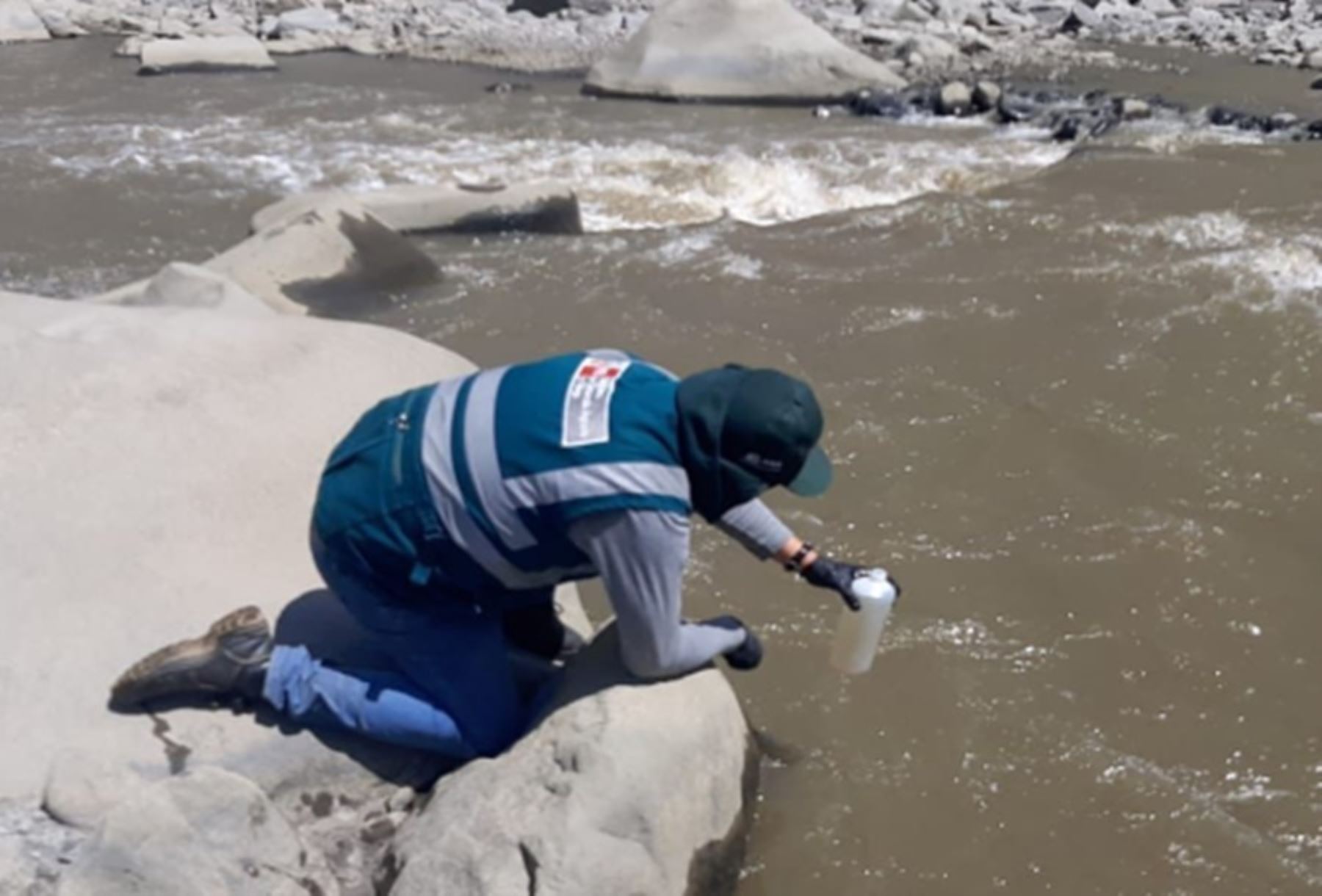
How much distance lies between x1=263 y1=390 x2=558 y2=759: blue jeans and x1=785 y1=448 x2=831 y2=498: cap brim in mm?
754

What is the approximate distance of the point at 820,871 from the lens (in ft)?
11.5

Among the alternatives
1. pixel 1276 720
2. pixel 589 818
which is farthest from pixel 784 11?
pixel 589 818

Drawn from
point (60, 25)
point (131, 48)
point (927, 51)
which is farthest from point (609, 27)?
point (60, 25)

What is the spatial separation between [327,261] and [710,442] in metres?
4.97

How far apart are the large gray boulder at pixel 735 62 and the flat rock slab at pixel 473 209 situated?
6.45 metres

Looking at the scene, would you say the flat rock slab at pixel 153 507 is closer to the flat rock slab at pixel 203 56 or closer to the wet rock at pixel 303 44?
the flat rock slab at pixel 203 56

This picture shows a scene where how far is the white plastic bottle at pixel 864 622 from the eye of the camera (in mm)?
3479

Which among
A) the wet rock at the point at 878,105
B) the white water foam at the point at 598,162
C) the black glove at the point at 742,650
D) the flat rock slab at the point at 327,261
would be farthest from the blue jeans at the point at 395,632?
the wet rock at the point at 878,105

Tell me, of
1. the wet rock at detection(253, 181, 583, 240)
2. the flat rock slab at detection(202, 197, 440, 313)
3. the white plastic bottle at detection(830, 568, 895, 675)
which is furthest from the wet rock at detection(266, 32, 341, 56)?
the white plastic bottle at detection(830, 568, 895, 675)

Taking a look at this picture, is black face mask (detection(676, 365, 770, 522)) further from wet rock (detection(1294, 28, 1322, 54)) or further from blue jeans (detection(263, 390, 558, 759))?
wet rock (detection(1294, 28, 1322, 54))

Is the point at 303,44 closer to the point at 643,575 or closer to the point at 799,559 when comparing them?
the point at 799,559

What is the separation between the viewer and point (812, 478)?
10.3 ft

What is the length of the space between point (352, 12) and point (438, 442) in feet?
61.9

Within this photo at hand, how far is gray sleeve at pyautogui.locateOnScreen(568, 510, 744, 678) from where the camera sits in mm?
3000
